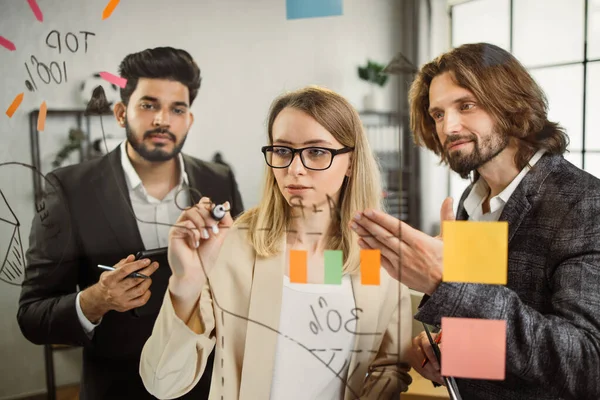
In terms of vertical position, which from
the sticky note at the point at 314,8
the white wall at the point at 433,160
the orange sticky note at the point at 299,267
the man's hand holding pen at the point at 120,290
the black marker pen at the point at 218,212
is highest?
the sticky note at the point at 314,8

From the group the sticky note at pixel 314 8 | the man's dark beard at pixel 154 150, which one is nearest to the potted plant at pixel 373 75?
the sticky note at pixel 314 8

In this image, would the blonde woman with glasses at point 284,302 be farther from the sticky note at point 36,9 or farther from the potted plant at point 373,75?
the sticky note at point 36,9

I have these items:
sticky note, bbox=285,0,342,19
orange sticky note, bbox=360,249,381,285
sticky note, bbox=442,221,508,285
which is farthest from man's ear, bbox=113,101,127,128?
sticky note, bbox=442,221,508,285

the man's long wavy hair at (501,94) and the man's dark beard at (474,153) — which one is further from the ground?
the man's long wavy hair at (501,94)

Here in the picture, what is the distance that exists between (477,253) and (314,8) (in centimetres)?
54

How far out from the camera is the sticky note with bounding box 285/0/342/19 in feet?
2.94

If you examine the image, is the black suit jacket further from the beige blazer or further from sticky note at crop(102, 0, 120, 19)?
sticky note at crop(102, 0, 120, 19)

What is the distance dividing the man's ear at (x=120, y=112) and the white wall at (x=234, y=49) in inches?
0.8

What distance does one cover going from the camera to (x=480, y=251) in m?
0.83

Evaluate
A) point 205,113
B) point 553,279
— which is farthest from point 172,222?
point 553,279

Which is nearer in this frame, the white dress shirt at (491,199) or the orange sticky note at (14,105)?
the white dress shirt at (491,199)

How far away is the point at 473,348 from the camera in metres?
0.84

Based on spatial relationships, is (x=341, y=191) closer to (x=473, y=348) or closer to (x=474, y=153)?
(x=474, y=153)

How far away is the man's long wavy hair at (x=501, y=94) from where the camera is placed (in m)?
0.83
